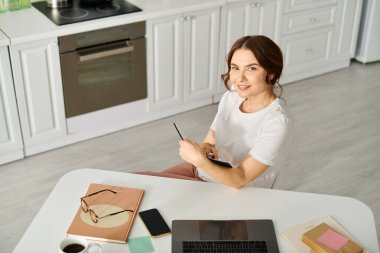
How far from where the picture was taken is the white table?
168 cm

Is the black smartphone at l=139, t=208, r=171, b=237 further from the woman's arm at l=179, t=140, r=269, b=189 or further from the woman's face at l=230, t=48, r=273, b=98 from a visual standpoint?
the woman's face at l=230, t=48, r=273, b=98

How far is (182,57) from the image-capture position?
3.68 m

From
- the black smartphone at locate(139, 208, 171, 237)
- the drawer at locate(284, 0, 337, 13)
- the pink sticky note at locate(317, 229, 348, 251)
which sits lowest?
the drawer at locate(284, 0, 337, 13)

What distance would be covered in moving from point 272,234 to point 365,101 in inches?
108

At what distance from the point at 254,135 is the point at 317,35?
102 inches

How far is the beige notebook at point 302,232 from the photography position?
165 cm

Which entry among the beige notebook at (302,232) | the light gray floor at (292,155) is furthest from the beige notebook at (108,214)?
the light gray floor at (292,155)

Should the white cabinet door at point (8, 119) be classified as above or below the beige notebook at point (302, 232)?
below

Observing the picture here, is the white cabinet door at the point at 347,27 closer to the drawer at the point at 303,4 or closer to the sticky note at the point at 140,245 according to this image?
the drawer at the point at 303,4

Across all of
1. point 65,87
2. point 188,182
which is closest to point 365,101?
point 65,87

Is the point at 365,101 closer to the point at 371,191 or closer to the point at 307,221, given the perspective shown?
the point at 371,191

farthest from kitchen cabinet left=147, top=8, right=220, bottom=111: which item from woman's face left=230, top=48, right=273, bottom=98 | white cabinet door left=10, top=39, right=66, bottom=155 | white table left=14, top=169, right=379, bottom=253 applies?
white table left=14, top=169, right=379, bottom=253

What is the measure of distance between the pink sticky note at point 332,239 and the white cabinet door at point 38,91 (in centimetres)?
206

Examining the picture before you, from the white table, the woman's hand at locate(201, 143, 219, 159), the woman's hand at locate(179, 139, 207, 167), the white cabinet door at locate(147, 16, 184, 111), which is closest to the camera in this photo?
the white table
